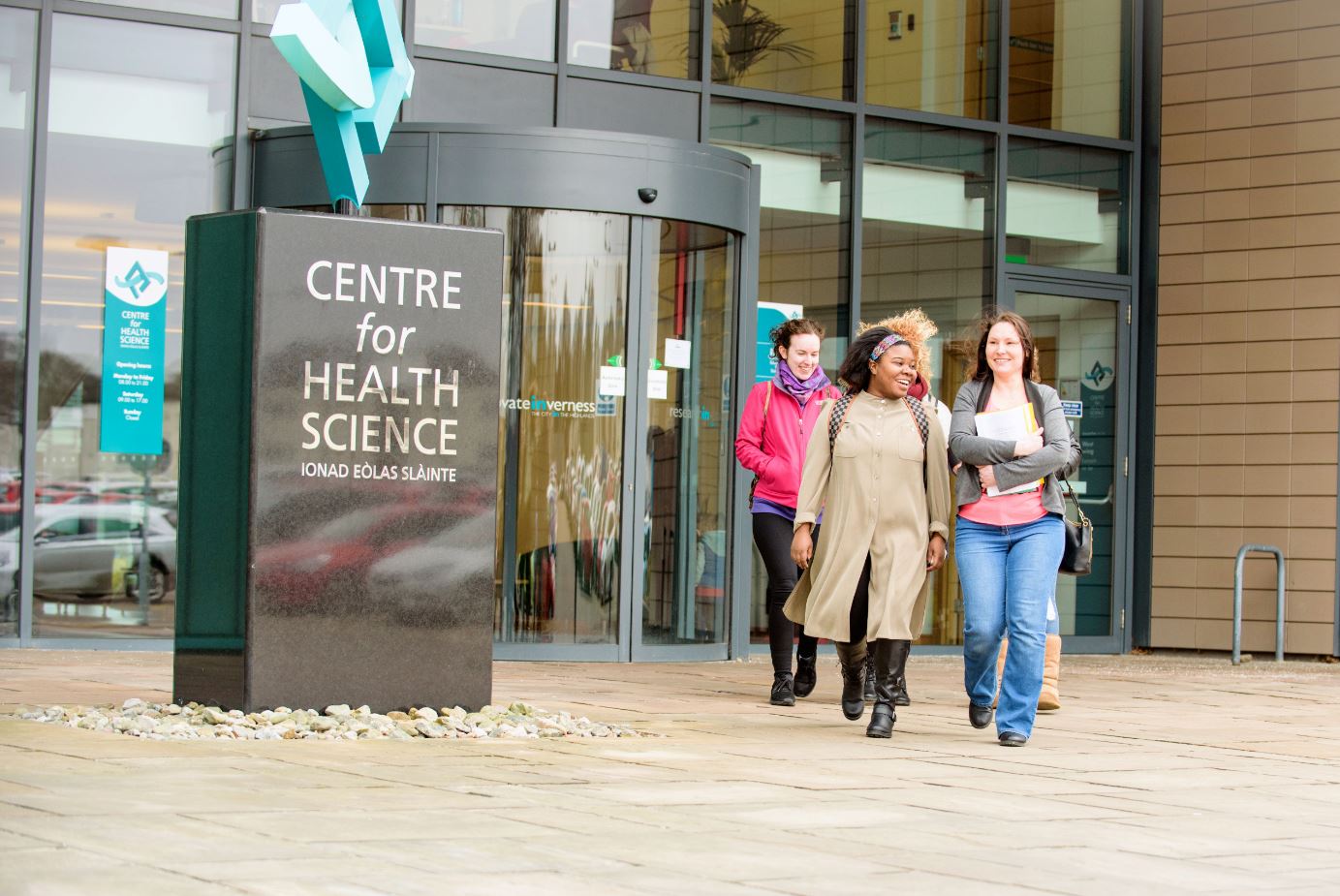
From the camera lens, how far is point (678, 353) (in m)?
11.1

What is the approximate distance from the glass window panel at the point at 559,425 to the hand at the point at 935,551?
384cm

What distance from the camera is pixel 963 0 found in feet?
43.1

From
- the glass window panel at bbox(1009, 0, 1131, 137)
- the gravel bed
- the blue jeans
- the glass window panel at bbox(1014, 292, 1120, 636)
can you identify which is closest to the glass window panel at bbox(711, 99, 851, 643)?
the glass window panel at bbox(1009, 0, 1131, 137)

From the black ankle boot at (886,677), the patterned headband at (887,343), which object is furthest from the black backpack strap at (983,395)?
the black ankle boot at (886,677)

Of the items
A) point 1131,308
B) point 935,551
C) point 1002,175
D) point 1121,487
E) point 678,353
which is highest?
point 1002,175

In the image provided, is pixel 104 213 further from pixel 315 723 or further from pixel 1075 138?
pixel 1075 138

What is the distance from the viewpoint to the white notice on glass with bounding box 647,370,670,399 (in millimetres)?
10945

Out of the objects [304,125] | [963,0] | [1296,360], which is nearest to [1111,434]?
[1296,360]

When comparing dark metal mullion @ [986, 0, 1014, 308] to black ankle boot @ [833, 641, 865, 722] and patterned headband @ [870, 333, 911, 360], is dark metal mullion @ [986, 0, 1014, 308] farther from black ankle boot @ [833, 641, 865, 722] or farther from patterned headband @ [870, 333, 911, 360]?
black ankle boot @ [833, 641, 865, 722]

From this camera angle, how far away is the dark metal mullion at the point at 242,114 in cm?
1108

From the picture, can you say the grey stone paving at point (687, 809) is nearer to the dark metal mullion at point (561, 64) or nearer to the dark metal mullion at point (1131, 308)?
the dark metal mullion at point (561, 64)

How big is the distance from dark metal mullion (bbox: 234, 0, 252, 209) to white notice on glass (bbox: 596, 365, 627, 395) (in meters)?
2.32

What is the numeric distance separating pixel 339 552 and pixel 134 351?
4656 mm

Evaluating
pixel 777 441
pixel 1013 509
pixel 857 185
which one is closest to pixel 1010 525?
pixel 1013 509
